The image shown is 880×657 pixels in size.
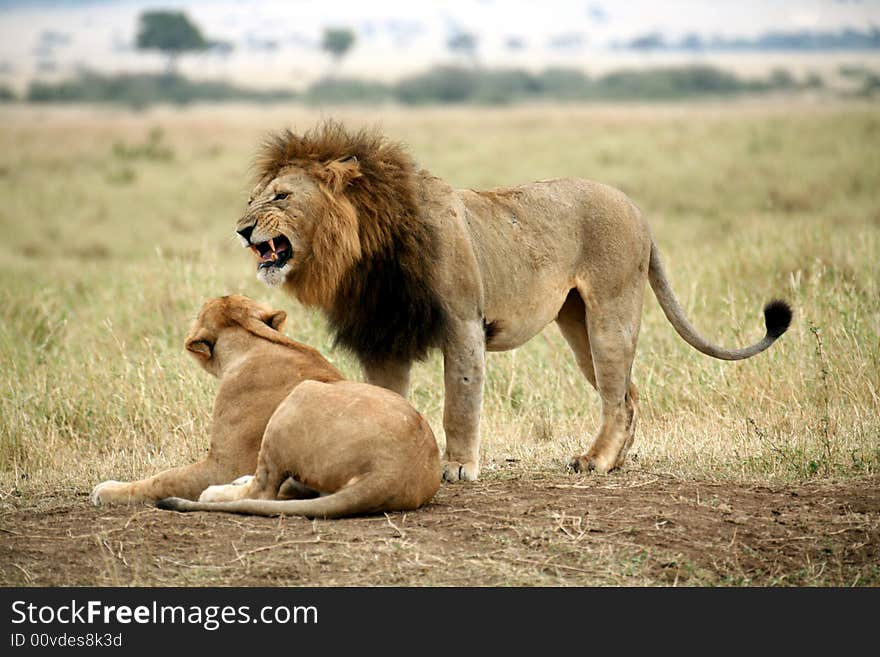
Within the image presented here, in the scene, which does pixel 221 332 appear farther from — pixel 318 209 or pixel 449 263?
pixel 449 263

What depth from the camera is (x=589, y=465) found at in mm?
6203

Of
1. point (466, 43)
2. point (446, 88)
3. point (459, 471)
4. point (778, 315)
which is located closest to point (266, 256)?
point (459, 471)

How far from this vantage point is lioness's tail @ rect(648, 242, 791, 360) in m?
6.38

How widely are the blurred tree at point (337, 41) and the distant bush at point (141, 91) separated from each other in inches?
295

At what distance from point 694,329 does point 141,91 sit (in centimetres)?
6574

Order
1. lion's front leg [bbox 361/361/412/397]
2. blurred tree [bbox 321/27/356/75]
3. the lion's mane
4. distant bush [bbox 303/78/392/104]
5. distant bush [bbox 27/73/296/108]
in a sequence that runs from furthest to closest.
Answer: blurred tree [bbox 321/27/356/75]
distant bush [bbox 303/78/392/104]
distant bush [bbox 27/73/296/108]
lion's front leg [bbox 361/361/412/397]
the lion's mane

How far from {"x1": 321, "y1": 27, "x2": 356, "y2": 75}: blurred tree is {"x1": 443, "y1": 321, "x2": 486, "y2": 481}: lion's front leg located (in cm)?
7901

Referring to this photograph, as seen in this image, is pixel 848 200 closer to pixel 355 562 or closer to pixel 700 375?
pixel 700 375

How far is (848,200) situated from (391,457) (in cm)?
1469

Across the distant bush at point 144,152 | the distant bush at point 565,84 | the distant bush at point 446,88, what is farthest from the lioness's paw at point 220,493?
the distant bush at point 565,84

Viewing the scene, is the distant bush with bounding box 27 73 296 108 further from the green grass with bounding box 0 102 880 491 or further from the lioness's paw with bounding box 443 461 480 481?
the lioness's paw with bounding box 443 461 480 481

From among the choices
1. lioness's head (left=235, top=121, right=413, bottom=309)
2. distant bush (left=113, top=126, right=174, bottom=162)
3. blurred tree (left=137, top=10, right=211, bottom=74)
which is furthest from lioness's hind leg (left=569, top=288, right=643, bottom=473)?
blurred tree (left=137, top=10, right=211, bottom=74)

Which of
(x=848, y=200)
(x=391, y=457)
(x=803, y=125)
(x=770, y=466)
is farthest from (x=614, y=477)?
(x=803, y=125)

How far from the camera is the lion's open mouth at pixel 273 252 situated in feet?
18.4
